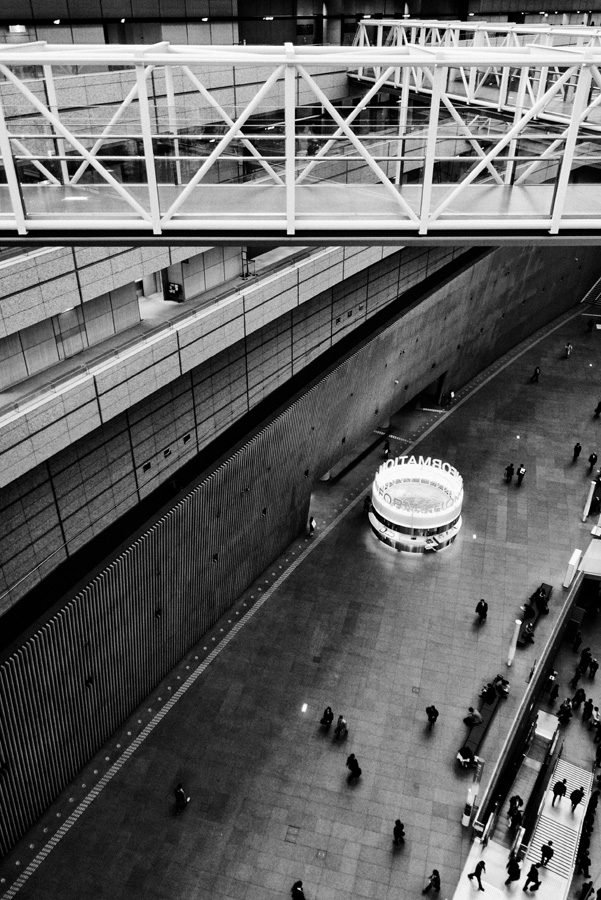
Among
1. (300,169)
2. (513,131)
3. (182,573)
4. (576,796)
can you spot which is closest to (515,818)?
(576,796)

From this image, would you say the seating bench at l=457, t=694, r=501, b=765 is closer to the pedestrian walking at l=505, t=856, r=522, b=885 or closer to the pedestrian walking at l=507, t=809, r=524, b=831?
the pedestrian walking at l=507, t=809, r=524, b=831

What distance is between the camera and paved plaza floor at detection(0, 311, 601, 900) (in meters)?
15.3

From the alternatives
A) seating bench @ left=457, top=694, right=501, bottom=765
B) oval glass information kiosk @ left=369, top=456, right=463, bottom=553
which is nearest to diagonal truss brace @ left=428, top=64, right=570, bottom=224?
seating bench @ left=457, top=694, right=501, bottom=765

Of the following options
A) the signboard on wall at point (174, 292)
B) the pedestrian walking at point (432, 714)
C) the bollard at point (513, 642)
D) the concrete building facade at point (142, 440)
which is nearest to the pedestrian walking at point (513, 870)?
the pedestrian walking at point (432, 714)

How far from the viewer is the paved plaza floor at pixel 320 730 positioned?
50.3 ft

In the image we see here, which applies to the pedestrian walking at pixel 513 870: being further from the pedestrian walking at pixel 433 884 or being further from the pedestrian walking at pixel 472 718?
the pedestrian walking at pixel 472 718

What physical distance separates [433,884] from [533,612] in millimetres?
9272

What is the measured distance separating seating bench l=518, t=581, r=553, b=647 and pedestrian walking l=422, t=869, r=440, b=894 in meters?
7.93

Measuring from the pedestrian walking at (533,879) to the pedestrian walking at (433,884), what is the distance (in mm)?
2199

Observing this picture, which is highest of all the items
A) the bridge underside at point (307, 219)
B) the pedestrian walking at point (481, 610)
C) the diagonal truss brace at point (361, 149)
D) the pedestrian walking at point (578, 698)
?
the diagonal truss brace at point (361, 149)

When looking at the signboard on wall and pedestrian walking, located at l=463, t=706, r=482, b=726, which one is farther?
pedestrian walking, located at l=463, t=706, r=482, b=726

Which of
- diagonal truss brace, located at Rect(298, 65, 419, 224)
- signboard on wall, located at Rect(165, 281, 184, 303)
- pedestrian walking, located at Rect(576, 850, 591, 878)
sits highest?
diagonal truss brace, located at Rect(298, 65, 419, 224)

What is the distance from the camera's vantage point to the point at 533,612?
2167 cm

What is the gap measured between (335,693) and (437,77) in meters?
17.1
